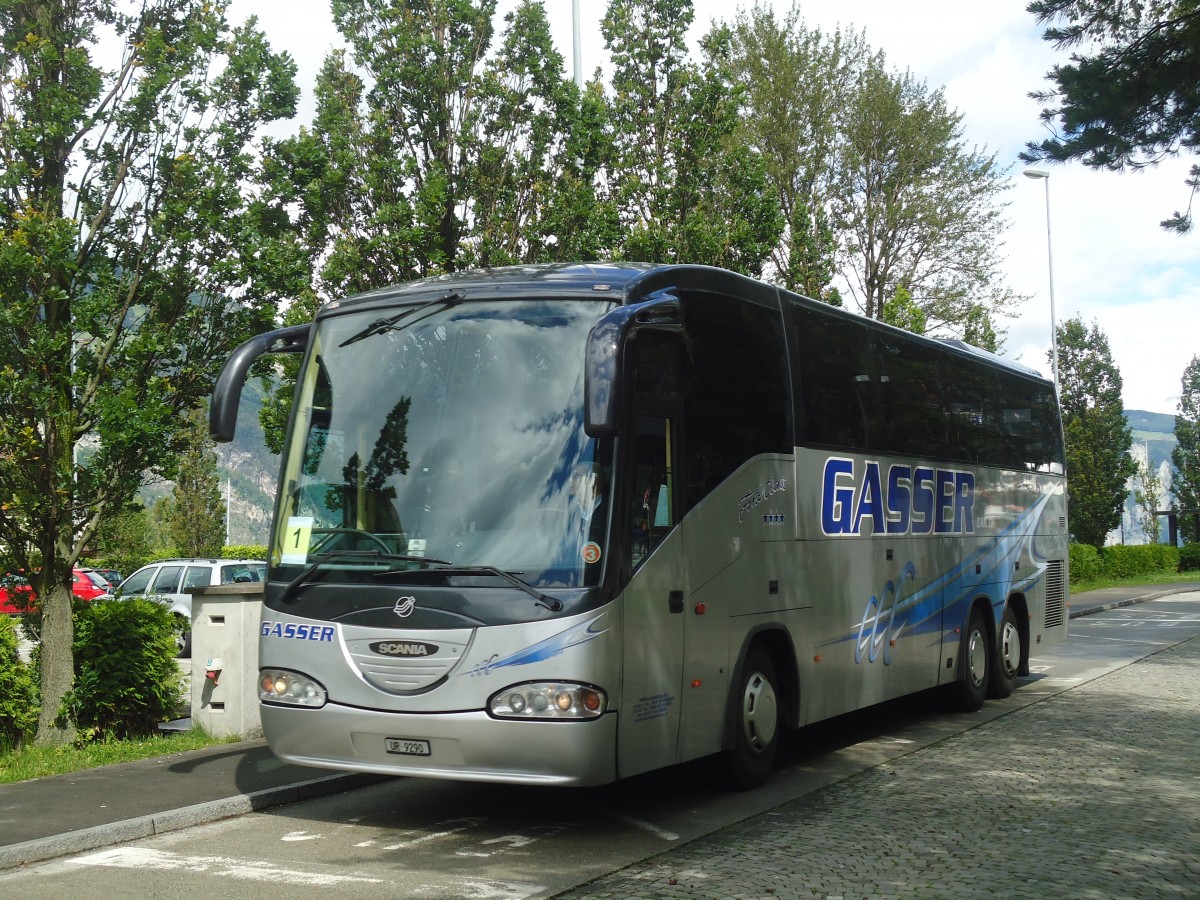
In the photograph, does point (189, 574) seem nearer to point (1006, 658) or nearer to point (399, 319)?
point (1006, 658)

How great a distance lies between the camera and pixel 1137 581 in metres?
50.1

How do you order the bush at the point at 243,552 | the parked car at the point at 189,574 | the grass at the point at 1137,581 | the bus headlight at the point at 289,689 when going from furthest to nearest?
the grass at the point at 1137,581 < the bush at the point at 243,552 < the parked car at the point at 189,574 < the bus headlight at the point at 289,689

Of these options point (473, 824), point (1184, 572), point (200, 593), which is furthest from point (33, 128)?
point (1184, 572)

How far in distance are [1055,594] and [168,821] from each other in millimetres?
12213

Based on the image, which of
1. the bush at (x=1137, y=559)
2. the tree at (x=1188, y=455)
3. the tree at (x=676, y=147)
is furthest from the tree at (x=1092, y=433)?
the tree at (x=676, y=147)

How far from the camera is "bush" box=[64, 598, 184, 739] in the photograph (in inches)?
473

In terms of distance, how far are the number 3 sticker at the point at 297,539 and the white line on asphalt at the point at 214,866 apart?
182 cm

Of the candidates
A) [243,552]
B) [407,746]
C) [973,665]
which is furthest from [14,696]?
[243,552]

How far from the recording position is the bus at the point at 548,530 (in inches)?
286

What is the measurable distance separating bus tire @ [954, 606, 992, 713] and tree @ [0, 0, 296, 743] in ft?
25.9

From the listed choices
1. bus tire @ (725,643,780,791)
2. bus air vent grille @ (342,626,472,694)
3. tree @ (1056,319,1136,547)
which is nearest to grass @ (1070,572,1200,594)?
tree @ (1056,319,1136,547)

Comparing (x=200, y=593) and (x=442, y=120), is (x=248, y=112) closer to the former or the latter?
(x=442, y=120)

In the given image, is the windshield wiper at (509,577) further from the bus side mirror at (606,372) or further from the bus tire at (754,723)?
the bus tire at (754,723)

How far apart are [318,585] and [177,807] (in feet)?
6.23
